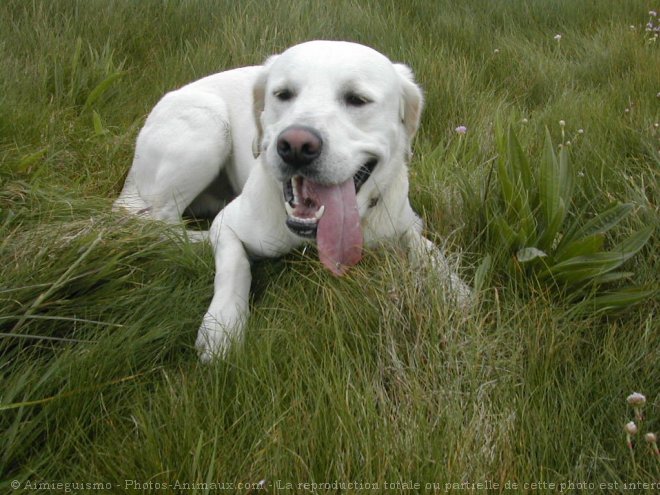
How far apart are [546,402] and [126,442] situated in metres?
1.10

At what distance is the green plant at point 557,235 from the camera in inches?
87.2

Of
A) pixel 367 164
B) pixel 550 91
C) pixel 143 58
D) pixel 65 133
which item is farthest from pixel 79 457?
pixel 550 91

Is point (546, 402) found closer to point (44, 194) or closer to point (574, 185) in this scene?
point (574, 185)

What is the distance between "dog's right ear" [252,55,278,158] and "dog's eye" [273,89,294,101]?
0.22 m

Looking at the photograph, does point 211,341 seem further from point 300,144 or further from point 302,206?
point 300,144

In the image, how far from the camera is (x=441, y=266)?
2203mm

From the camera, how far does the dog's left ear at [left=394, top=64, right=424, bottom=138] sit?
275 cm

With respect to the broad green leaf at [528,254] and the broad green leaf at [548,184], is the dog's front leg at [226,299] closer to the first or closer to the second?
the broad green leaf at [528,254]

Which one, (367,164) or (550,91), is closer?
(367,164)

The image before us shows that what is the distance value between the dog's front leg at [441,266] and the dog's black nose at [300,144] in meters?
0.48

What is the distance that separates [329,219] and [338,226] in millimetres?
43

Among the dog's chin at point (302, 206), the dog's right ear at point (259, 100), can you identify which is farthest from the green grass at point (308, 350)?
the dog's right ear at point (259, 100)

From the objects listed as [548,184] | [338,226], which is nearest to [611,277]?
[548,184]

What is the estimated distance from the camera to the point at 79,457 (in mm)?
1640
